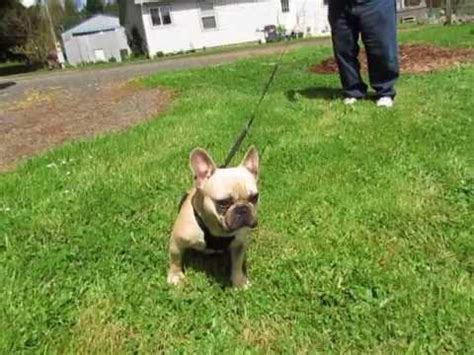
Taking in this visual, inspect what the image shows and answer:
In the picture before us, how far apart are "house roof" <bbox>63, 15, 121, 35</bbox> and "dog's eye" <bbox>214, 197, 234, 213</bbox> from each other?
1335 inches

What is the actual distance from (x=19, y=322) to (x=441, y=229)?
7.40 feet

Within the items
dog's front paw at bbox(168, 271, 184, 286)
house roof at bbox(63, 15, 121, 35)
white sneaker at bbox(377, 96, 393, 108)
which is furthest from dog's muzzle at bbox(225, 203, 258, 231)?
house roof at bbox(63, 15, 121, 35)

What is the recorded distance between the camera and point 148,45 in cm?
2875

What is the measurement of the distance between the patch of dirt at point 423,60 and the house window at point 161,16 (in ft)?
65.1

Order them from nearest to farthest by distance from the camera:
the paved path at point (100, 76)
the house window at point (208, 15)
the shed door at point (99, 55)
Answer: the paved path at point (100, 76) < the house window at point (208, 15) < the shed door at point (99, 55)

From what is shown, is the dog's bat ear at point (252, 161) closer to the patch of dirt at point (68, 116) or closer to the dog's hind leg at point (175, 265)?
the dog's hind leg at point (175, 265)

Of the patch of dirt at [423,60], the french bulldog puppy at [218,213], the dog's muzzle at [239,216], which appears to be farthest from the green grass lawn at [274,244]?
the patch of dirt at [423,60]

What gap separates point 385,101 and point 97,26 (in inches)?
1310

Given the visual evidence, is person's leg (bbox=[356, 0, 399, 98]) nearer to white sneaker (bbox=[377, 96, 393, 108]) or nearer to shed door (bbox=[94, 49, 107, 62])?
white sneaker (bbox=[377, 96, 393, 108])

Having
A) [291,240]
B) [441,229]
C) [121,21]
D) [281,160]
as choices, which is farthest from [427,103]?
[121,21]

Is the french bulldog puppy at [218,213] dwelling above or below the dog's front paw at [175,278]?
above

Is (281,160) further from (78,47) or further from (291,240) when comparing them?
(78,47)

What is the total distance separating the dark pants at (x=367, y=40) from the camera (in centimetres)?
566

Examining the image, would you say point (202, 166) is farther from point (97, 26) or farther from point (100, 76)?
point (97, 26)
